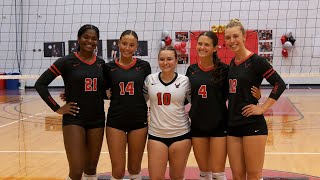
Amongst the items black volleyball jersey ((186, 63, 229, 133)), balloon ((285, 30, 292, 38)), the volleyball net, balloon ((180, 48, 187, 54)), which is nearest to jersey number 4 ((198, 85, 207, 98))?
black volleyball jersey ((186, 63, 229, 133))

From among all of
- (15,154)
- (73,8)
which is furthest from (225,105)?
(73,8)

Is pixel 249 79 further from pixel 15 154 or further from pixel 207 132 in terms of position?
pixel 15 154

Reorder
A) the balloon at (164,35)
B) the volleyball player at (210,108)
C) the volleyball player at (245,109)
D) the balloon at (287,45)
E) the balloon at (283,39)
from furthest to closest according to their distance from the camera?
the balloon at (164,35) → the balloon at (283,39) → the balloon at (287,45) → the volleyball player at (210,108) → the volleyball player at (245,109)

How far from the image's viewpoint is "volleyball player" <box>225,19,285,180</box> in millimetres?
4047

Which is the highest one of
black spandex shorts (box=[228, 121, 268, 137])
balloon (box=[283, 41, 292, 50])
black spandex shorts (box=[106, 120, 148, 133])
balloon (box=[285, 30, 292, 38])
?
balloon (box=[285, 30, 292, 38])

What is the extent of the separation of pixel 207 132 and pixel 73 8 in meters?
14.9

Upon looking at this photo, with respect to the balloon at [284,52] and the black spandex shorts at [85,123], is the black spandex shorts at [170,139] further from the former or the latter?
the balloon at [284,52]

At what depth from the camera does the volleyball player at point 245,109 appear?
13.3 feet

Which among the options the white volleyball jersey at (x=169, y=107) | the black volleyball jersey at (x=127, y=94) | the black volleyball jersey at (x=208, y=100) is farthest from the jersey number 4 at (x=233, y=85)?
the black volleyball jersey at (x=127, y=94)

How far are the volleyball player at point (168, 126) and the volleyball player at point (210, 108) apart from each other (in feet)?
0.35

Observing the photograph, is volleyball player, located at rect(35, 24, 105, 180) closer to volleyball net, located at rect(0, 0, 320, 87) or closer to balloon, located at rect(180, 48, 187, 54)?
volleyball net, located at rect(0, 0, 320, 87)

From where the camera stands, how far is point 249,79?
4.06 meters

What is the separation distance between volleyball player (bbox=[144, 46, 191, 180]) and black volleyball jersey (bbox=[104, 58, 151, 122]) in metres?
0.13

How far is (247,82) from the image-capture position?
4055 millimetres
